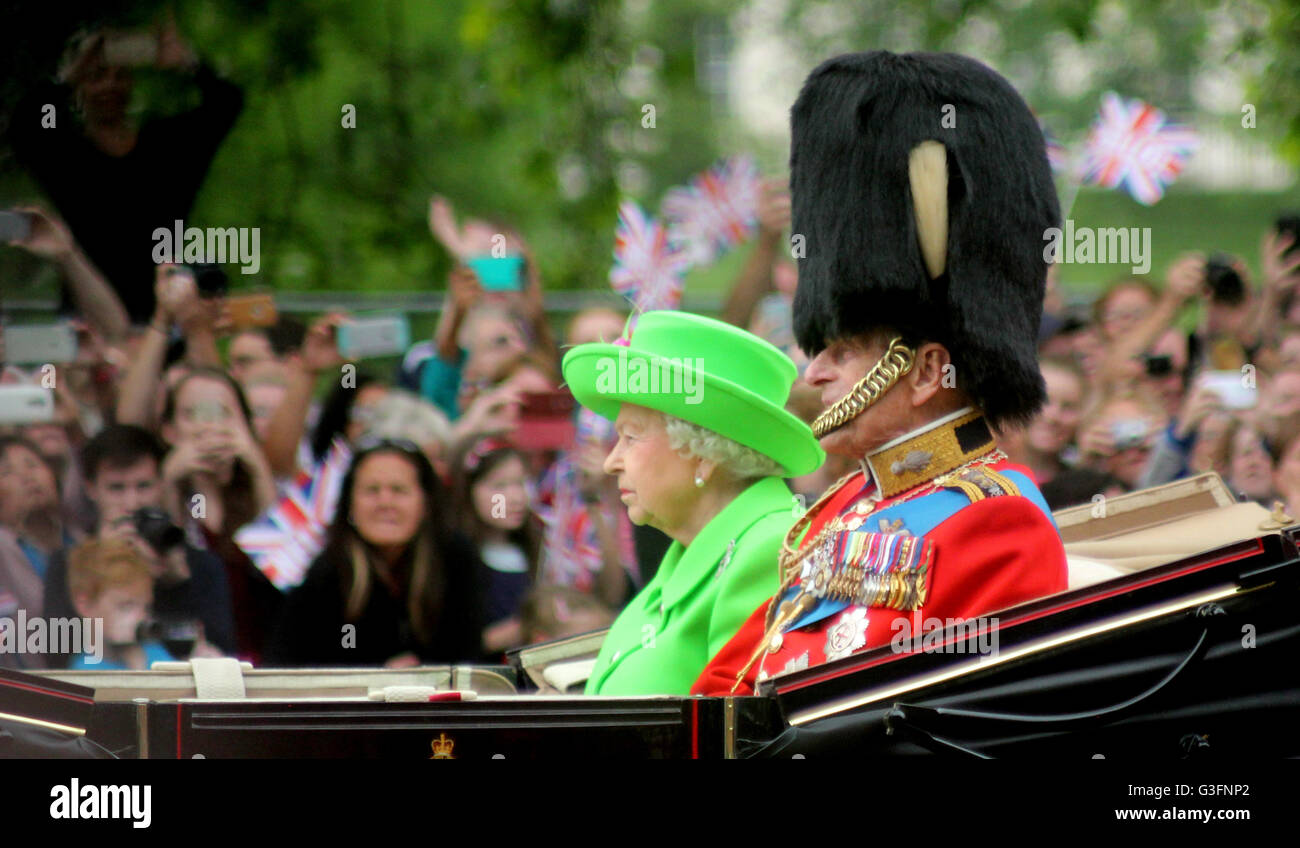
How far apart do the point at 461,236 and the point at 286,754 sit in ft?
12.5

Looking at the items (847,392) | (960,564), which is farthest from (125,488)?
(960,564)

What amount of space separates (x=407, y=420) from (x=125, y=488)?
1.01 metres

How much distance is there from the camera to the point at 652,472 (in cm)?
403

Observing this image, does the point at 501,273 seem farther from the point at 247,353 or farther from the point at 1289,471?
the point at 1289,471

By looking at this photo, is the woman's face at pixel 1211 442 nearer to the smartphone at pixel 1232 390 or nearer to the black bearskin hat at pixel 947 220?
the smartphone at pixel 1232 390

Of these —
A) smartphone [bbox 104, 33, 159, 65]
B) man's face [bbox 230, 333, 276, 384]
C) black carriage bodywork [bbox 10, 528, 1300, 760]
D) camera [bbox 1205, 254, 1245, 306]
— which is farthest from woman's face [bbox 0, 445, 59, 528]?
camera [bbox 1205, 254, 1245, 306]

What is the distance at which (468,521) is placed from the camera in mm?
5715

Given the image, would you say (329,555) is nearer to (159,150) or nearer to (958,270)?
(159,150)

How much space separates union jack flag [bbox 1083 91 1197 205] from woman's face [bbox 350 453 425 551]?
2.79m

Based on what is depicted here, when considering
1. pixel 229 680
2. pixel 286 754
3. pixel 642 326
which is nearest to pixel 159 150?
pixel 642 326

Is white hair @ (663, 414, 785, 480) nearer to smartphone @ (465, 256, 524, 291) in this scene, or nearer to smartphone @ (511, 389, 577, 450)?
smartphone @ (511, 389, 577, 450)

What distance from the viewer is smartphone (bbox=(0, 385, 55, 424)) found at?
5617 millimetres

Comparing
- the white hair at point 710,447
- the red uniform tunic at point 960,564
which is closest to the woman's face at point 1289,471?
the white hair at point 710,447

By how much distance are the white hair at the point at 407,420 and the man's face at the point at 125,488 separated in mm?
782
